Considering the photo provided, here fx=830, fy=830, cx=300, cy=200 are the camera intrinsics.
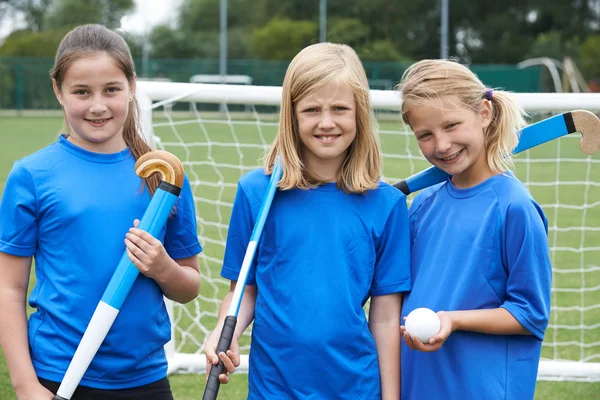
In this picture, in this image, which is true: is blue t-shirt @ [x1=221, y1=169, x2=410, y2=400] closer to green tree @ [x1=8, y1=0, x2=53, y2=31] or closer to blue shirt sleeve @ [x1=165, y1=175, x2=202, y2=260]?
blue shirt sleeve @ [x1=165, y1=175, x2=202, y2=260]

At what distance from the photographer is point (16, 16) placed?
4088 cm

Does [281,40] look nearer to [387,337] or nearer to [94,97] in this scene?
[94,97]

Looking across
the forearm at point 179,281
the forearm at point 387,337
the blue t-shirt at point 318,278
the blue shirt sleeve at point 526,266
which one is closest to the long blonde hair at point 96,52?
the forearm at point 179,281

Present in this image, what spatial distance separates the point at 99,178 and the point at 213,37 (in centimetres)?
4007

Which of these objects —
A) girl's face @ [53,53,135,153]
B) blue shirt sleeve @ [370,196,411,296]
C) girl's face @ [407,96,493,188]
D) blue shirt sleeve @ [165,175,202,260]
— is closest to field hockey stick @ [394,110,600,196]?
girl's face @ [407,96,493,188]

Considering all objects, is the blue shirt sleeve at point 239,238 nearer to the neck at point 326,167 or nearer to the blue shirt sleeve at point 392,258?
the neck at point 326,167

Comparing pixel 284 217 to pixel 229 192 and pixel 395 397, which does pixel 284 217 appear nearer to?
pixel 395 397

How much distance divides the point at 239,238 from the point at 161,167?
30 cm

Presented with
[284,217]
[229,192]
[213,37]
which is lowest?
[229,192]

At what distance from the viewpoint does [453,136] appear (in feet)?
7.29

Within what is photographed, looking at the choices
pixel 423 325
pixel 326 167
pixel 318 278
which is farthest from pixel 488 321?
pixel 326 167

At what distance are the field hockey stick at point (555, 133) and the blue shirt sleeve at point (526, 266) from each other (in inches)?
13.2

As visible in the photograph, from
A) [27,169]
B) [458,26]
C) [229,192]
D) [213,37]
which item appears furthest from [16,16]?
[27,169]

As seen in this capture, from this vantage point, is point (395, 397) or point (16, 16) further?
point (16, 16)
